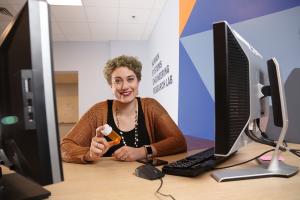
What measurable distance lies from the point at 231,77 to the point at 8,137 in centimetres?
57

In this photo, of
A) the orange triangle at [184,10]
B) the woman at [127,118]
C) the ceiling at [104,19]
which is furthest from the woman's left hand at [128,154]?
the ceiling at [104,19]

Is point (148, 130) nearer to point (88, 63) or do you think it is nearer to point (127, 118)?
point (127, 118)

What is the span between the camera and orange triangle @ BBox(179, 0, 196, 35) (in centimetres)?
267

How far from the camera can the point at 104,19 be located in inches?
173

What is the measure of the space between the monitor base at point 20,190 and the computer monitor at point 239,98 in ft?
1.47

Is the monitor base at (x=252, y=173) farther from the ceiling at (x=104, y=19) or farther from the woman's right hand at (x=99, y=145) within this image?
the ceiling at (x=104, y=19)

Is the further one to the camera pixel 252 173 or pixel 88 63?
pixel 88 63

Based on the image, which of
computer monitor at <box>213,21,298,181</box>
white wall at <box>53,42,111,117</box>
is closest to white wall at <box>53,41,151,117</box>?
white wall at <box>53,42,111,117</box>

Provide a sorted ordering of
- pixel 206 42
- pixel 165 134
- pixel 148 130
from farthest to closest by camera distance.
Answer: pixel 206 42
pixel 148 130
pixel 165 134

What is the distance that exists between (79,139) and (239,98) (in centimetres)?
91

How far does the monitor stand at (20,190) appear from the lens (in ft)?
2.08

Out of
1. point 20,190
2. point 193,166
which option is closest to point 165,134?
point 193,166

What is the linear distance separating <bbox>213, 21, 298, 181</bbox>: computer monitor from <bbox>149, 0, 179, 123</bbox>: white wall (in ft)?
7.33

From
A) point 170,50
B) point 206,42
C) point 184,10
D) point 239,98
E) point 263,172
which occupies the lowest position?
point 263,172
